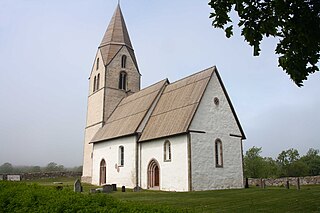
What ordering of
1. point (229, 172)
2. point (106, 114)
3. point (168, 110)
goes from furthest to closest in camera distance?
point (106, 114) < point (168, 110) < point (229, 172)

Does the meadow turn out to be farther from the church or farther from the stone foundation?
the stone foundation

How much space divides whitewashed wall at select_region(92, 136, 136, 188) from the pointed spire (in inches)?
517

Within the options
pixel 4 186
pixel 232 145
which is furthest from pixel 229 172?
pixel 4 186

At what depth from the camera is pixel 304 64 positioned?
7.75 metres

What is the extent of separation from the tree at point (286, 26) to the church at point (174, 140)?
13.6m

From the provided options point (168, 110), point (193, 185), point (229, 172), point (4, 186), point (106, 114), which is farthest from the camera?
Result: point (106, 114)

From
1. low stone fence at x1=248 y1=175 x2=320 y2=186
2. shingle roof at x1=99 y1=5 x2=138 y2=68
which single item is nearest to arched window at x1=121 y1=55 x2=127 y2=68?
shingle roof at x1=99 y1=5 x2=138 y2=68

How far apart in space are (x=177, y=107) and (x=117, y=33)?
61.1ft

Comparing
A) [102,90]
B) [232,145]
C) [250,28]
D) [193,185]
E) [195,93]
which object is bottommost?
[193,185]

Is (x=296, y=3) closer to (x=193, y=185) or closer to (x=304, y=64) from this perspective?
(x=304, y=64)

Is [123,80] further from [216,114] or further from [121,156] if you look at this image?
[216,114]

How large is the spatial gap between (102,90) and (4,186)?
24.7 metres

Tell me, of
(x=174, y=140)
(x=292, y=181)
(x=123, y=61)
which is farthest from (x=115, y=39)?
(x=292, y=181)

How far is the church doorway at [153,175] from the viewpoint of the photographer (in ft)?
78.5
